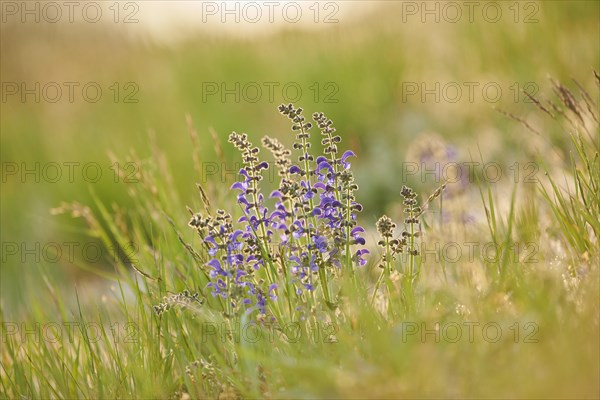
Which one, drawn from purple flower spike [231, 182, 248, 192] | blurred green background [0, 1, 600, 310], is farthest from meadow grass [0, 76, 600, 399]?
blurred green background [0, 1, 600, 310]

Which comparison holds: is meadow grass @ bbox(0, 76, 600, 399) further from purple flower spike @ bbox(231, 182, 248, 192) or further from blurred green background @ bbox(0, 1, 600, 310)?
blurred green background @ bbox(0, 1, 600, 310)

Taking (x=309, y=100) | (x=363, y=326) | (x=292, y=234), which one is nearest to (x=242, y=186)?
(x=292, y=234)

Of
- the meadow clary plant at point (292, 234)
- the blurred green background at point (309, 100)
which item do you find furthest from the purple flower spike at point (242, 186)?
the blurred green background at point (309, 100)

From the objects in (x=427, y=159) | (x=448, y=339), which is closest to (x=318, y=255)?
(x=448, y=339)

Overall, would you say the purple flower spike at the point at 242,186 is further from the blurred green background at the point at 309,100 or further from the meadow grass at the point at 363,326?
the blurred green background at the point at 309,100

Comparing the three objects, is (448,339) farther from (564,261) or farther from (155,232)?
(155,232)

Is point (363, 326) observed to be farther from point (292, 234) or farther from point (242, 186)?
point (242, 186)

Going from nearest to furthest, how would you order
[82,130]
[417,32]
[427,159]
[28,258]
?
[427,159], [28,258], [82,130], [417,32]

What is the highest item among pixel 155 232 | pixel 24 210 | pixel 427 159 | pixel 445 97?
pixel 445 97
